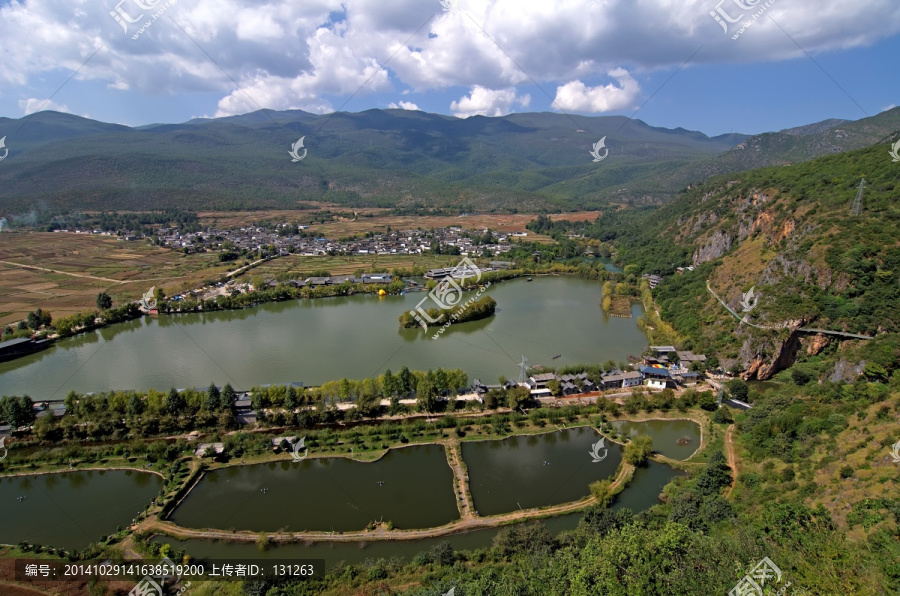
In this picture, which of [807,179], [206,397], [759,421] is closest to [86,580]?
[206,397]

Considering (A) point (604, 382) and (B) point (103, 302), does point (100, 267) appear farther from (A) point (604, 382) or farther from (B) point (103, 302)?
(A) point (604, 382)

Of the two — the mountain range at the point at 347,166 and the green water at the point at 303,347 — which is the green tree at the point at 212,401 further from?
the mountain range at the point at 347,166

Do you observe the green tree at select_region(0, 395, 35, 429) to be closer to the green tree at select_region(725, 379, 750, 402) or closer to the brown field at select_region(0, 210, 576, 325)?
the brown field at select_region(0, 210, 576, 325)

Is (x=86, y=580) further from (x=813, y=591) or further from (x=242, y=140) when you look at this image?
(x=242, y=140)

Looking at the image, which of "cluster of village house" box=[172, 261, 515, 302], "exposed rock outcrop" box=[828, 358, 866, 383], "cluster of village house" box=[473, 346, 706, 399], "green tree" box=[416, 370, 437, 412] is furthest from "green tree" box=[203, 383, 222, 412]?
"exposed rock outcrop" box=[828, 358, 866, 383]

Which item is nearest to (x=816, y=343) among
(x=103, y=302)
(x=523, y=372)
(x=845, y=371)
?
(x=845, y=371)

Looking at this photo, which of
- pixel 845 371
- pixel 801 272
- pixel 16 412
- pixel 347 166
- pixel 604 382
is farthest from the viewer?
pixel 347 166
